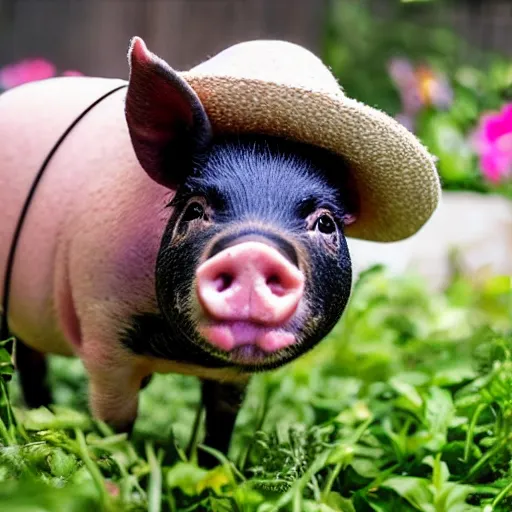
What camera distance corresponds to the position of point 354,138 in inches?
54.6

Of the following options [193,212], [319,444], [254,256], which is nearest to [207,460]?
[319,444]

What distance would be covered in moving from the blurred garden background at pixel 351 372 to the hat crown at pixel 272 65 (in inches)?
24.4

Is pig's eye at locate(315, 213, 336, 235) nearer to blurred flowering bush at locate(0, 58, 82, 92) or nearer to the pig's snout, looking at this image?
the pig's snout

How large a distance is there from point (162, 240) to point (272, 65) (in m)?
0.35

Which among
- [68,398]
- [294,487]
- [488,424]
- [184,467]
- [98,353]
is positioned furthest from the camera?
[68,398]

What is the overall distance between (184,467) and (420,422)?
60 centimetres

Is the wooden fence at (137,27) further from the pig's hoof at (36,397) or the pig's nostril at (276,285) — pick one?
the pig's nostril at (276,285)

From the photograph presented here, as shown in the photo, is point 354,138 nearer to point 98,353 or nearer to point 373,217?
point 373,217

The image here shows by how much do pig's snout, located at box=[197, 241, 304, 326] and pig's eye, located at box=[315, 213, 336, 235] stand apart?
0.18 metres

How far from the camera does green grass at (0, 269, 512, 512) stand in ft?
4.10

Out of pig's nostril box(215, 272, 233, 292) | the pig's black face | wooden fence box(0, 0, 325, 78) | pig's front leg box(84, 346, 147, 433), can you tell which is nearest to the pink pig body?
pig's front leg box(84, 346, 147, 433)

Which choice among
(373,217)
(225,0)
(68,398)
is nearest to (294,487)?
(373,217)

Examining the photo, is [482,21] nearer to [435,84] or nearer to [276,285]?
[435,84]

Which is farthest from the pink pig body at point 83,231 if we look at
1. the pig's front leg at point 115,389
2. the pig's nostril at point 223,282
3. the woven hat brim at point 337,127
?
the pig's nostril at point 223,282
